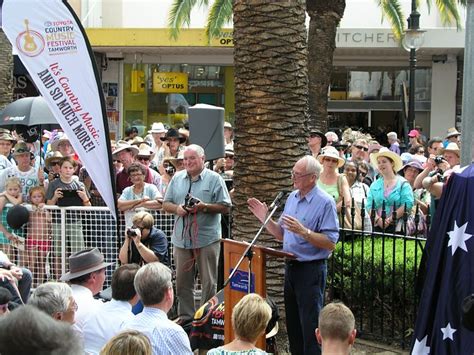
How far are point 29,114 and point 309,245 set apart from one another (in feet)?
23.7

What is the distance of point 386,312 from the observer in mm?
8320

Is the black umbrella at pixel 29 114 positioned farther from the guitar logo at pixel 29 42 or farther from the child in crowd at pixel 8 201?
the guitar logo at pixel 29 42

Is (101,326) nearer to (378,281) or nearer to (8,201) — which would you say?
(378,281)

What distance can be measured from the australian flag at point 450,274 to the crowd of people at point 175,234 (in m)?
0.68

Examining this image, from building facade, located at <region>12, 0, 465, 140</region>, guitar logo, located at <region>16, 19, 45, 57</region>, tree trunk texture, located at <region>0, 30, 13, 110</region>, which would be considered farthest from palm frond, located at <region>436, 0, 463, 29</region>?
guitar logo, located at <region>16, 19, 45, 57</region>

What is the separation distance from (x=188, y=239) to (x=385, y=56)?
21008 mm

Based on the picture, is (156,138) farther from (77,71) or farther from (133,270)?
(133,270)

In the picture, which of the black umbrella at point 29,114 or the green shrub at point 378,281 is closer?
the green shrub at point 378,281

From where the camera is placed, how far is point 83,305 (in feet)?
18.5

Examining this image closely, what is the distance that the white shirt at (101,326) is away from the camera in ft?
17.4

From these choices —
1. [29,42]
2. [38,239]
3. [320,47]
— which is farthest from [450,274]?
[320,47]

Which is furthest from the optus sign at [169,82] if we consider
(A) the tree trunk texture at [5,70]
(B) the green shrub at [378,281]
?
(B) the green shrub at [378,281]

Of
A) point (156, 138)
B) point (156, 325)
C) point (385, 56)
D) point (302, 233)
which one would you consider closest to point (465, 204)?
point (302, 233)

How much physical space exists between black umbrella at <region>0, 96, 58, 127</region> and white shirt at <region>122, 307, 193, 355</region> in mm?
7821
